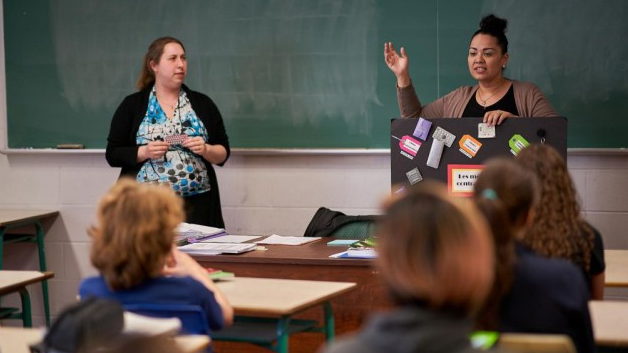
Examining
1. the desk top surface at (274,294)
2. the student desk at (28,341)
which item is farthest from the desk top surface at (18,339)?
the desk top surface at (274,294)

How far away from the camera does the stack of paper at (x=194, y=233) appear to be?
409 cm

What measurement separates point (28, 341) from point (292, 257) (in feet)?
4.62

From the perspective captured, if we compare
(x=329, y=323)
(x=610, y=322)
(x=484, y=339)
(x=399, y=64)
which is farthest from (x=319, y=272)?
(x=484, y=339)

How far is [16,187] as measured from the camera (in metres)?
5.70

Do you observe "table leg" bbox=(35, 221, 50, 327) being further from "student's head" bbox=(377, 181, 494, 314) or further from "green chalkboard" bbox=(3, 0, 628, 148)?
"student's head" bbox=(377, 181, 494, 314)

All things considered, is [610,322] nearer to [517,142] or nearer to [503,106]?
[517,142]

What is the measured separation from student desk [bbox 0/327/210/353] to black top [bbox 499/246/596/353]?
721 mm

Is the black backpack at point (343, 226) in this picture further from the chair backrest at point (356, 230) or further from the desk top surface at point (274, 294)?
the desk top surface at point (274, 294)

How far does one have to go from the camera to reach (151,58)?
4.70 m

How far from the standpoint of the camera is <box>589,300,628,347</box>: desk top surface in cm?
229

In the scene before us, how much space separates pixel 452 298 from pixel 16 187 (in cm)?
488

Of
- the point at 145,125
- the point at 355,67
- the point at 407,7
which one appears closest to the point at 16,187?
the point at 145,125

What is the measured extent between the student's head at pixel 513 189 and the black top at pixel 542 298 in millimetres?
90

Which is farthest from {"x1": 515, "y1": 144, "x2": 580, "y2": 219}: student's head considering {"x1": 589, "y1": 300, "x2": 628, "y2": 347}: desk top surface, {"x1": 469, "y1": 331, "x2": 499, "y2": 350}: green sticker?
{"x1": 469, "y1": 331, "x2": 499, "y2": 350}: green sticker
